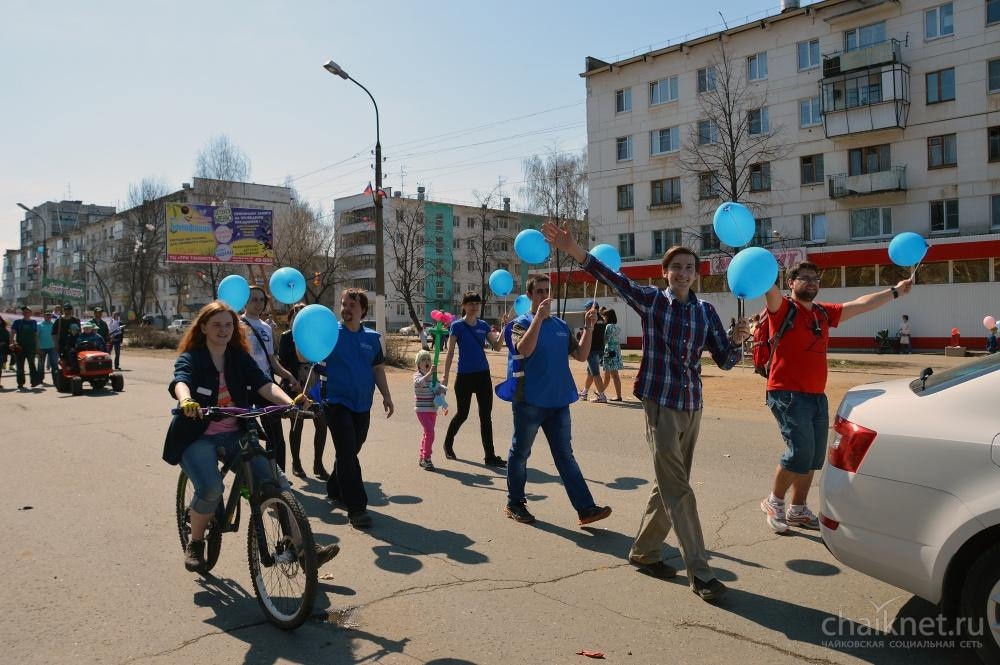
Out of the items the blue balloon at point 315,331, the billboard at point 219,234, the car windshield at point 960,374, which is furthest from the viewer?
the billboard at point 219,234

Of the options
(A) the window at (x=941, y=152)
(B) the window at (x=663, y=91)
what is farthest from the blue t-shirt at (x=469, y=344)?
(B) the window at (x=663, y=91)

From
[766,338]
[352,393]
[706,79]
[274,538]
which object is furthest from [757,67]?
[274,538]

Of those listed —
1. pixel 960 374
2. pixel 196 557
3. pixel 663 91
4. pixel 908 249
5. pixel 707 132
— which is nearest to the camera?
pixel 960 374

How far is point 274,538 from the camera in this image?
403cm

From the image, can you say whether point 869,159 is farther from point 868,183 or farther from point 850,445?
point 850,445

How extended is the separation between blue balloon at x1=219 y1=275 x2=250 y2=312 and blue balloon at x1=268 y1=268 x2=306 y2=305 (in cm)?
39

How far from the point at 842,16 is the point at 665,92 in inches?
393

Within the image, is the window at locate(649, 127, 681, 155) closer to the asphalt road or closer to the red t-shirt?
the asphalt road

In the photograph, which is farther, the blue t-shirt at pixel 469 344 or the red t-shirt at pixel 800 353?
the blue t-shirt at pixel 469 344

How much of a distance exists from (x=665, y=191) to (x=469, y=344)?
3742 centimetres

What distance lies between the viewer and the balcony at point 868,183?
3506 cm

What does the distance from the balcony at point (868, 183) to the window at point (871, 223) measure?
1.15m

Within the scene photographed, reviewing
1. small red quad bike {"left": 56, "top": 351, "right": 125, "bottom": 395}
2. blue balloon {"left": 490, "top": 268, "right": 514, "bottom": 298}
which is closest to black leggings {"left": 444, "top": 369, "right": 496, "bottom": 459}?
blue balloon {"left": 490, "top": 268, "right": 514, "bottom": 298}

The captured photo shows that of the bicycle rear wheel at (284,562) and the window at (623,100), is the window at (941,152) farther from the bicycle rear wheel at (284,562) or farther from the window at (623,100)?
the bicycle rear wheel at (284,562)
